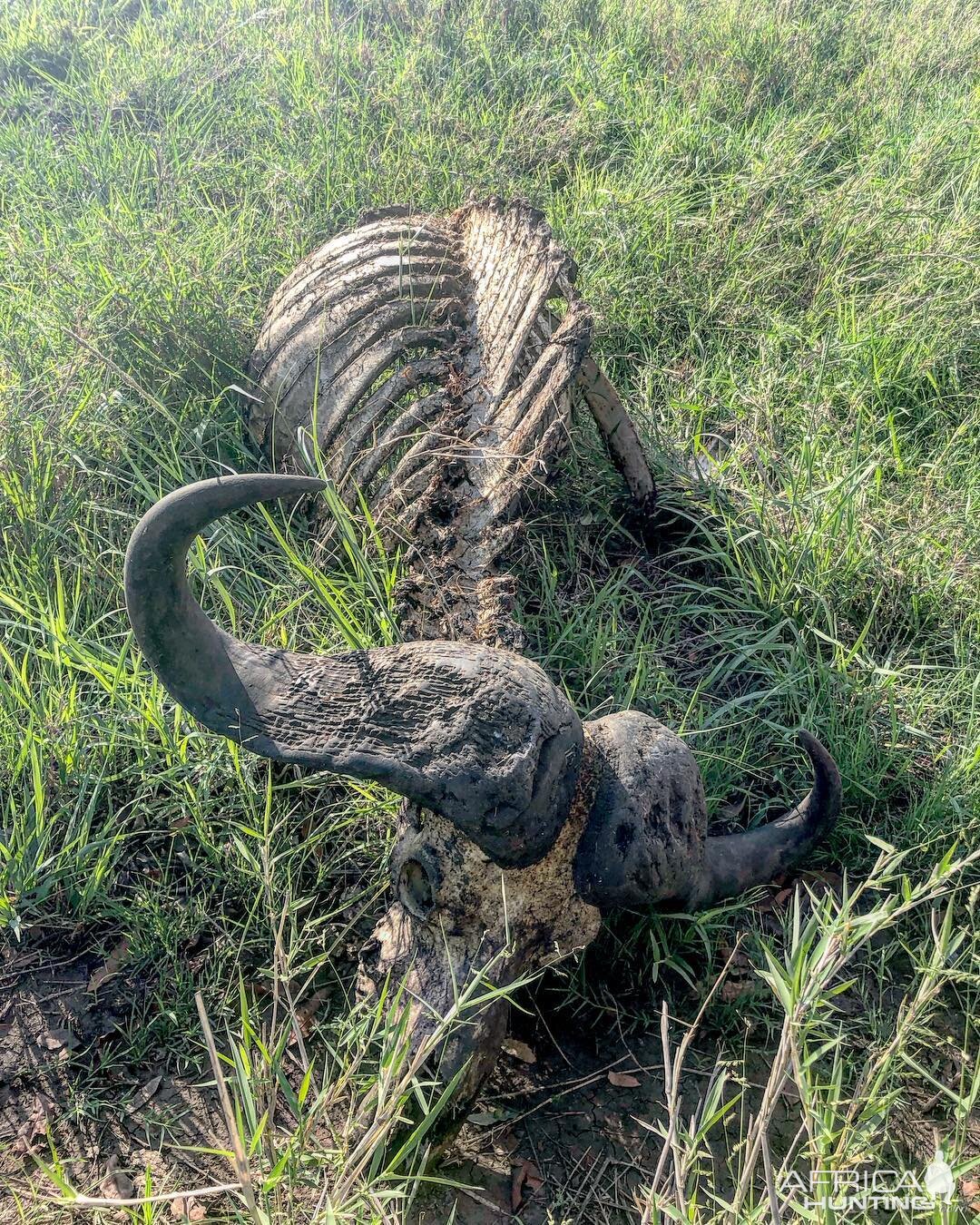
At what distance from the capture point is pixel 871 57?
6520 millimetres

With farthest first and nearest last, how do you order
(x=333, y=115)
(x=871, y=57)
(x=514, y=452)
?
(x=871, y=57), (x=333, y=115), (x=514, y=452)

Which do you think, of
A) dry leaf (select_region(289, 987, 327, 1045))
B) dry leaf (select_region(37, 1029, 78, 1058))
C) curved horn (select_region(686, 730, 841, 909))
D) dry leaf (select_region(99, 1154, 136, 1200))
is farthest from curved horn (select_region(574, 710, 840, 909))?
dry leaf (select_region(37, 1029, 78, 1058))

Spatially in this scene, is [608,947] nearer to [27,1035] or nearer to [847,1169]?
[847,1169]

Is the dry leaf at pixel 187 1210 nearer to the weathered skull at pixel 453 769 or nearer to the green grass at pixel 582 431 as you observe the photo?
the green grass at pixel 582 431

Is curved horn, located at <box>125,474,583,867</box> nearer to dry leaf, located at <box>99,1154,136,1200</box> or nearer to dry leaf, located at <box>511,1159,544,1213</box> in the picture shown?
dry leaf, located at <box>511,1159,544,1213</box>

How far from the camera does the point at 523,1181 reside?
2.18 metres

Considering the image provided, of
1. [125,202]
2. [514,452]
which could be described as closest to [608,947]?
[514,452]

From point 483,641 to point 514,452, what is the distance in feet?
2.36

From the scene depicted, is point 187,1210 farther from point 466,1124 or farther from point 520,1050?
point 520,1050

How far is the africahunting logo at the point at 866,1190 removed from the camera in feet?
5.20

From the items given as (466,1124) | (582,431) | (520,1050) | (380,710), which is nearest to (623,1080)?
(520,1050)

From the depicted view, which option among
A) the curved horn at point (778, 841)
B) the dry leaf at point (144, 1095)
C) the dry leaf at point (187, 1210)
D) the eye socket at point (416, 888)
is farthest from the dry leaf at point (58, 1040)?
the curved horn at point (778, 841)

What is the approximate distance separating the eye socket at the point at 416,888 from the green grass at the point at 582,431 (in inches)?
11.5

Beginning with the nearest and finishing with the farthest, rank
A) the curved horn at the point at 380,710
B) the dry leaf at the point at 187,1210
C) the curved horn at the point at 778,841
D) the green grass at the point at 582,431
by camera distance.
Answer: the curved horn at the point at 380,710 < the dry leaf at the point at 187,1210 < the curved horn at the point at 778,841 < the green grass at the point at 582,431
